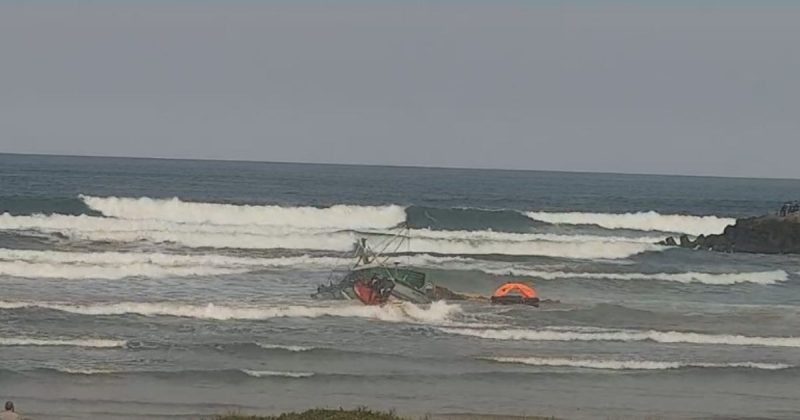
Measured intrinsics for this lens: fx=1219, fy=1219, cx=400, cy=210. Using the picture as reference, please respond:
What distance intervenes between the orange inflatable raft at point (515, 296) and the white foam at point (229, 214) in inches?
1005

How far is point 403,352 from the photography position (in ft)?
72.3

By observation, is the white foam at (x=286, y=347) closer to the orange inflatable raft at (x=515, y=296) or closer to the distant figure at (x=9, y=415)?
the distant figure at (x=9, y=415)

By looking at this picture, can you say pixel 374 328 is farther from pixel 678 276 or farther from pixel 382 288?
pixel 678 276

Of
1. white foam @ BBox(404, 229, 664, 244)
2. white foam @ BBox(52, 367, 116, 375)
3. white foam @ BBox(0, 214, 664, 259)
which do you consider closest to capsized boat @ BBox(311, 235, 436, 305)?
white foam @ BBox(52, 367, 116, 375)

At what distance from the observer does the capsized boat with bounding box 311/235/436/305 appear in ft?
93.1

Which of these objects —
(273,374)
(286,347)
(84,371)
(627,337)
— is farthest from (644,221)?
(84,371)

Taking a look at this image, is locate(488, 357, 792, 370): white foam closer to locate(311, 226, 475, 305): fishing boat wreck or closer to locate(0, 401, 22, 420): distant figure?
locate(311, 226, 475, 305): fishing boat wreck

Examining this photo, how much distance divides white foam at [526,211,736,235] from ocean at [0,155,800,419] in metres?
10.8

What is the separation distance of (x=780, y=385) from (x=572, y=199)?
68252 mm

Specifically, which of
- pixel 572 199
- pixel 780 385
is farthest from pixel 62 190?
pixel 780 385

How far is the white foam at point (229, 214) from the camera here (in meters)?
54.7

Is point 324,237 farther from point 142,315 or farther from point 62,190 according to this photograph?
point 62,190

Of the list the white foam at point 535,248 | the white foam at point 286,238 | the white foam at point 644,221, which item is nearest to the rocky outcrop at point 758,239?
the white foam at point 286,238

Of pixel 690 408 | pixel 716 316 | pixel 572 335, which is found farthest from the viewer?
pixel 716 316
